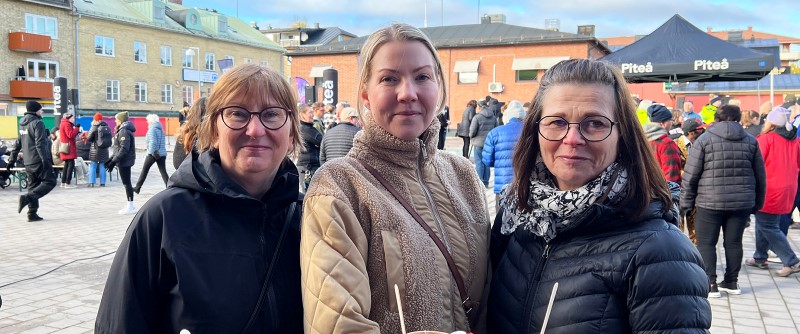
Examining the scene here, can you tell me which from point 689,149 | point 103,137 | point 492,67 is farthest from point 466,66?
point 689,149

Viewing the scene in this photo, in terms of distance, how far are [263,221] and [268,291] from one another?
234mm

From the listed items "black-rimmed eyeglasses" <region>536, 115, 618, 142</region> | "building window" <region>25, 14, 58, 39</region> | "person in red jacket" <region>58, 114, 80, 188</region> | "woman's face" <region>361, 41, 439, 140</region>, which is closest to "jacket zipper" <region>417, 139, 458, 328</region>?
"woman's face" <region>361, 41, 439, 140</region>

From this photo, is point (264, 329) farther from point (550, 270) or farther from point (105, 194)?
point (105, 194)

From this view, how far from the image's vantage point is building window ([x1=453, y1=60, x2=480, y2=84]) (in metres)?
35.9

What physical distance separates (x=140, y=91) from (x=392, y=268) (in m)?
48.1

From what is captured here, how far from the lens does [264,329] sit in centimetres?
191

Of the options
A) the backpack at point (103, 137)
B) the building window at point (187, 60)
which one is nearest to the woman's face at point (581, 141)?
the backpack at point (103, 137)

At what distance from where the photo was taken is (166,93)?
155 feet

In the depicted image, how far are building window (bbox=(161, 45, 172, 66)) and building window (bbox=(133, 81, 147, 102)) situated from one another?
8.17 feet

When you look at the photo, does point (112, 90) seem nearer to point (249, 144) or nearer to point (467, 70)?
point (467, 70)

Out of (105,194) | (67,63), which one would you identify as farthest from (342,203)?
(67,63)

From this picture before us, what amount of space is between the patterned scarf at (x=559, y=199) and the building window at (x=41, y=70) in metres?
42.1

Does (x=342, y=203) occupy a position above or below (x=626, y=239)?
above

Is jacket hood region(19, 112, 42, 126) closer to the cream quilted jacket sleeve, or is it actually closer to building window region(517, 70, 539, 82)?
the cream quilted jacket sleeve
